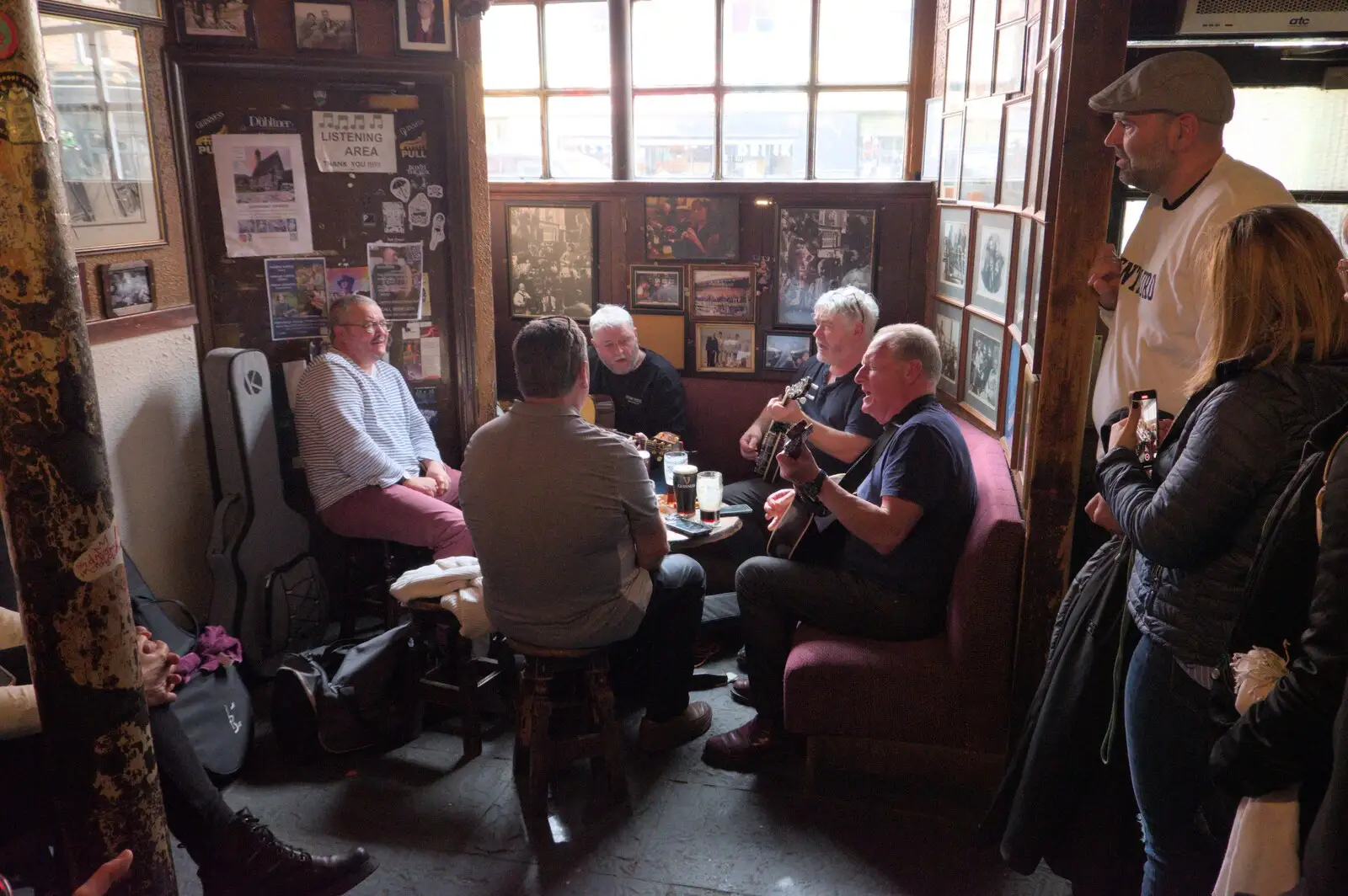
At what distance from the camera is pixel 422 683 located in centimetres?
302

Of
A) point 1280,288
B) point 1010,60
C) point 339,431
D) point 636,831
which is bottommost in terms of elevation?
point 636,831

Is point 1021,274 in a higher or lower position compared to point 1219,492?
higher

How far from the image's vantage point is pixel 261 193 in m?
3.72

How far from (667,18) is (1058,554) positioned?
10.8ft

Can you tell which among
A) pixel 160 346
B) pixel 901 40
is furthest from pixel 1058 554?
pixel 160 346

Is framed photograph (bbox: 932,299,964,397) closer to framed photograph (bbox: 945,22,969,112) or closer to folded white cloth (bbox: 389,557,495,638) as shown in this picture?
framed photograph (bbox: 945,22,969,112)

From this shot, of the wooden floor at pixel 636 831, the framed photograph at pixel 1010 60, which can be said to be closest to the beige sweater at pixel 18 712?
the wooden floor at pixel 636 831

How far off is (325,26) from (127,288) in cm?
125

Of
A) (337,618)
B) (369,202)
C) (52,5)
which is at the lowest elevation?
(337,618)

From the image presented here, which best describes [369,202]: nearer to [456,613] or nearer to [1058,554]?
[456,613]

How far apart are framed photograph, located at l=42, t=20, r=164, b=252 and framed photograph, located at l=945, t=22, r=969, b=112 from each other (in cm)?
300

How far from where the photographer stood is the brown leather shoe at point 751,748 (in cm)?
289

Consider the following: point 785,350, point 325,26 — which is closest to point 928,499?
point 785,350

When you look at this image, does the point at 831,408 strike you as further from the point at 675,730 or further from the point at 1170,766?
the point at 1170,766
